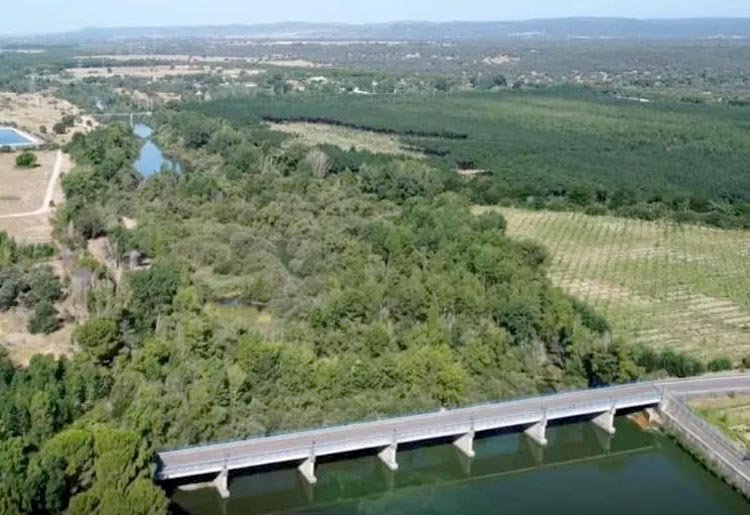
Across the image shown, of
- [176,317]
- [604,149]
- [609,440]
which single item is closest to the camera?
[609,440]

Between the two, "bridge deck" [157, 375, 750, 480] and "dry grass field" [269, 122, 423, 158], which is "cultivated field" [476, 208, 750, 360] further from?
"dry grass field" [269, 122, 423, 158]

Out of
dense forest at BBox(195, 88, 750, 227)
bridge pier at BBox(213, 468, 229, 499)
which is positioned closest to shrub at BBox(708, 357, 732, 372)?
bridge pier at BBox(213, 468, 229, 499)

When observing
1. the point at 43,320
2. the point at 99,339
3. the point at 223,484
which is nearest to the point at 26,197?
the point at 43,320

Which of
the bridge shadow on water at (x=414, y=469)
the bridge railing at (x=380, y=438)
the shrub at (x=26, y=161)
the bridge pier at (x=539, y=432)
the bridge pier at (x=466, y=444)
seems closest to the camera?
the bridge railing at (x=380, y=438)

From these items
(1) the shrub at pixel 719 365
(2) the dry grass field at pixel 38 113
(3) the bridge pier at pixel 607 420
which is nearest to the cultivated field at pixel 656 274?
(1) the shrub at pixel 719 365

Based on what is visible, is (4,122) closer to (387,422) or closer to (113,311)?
(113,311)

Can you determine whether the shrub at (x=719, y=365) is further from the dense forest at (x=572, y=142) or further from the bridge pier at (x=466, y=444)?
the dense forest at (x=572, y=142)

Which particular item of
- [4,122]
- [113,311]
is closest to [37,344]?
[113,311]
